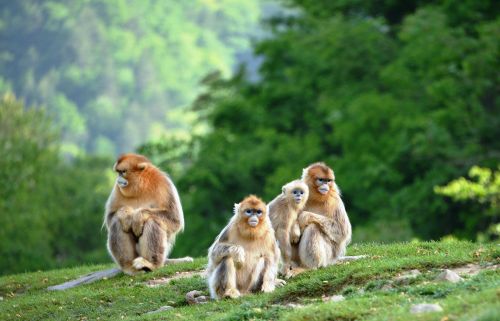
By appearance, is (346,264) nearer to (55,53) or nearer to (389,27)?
(389,27)

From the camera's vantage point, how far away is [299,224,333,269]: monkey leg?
A: 1664 centimetres

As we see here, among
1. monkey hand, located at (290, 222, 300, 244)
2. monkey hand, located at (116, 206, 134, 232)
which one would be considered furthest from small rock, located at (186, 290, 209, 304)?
monkey hand, located at (116, 206, 134, 232)

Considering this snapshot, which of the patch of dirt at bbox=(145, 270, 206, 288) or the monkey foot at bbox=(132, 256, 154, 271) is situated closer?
the patch of dirt at bbox=(145, 270, 206, 288)

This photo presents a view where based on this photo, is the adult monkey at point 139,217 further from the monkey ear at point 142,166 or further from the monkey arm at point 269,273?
the monkey arm at point 269,273

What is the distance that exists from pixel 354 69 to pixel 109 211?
3143cm

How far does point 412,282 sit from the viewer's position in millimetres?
14516

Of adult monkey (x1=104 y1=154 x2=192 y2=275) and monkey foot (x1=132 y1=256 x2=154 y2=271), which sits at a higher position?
adult monkey (x1=104 y1=154 x2=192 y2=275)

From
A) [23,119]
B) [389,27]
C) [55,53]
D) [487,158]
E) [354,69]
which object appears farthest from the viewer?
[55,53]

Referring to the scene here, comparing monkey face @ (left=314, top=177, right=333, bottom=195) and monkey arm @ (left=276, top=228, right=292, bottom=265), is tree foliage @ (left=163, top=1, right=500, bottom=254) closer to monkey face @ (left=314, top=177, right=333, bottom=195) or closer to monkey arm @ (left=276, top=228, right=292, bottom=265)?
monkey face @ (left=314, top=177, right=333, bottom=195)

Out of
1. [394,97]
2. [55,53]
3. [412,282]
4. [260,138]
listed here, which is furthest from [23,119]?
[55,53]

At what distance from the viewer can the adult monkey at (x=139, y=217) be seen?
19.5 meters

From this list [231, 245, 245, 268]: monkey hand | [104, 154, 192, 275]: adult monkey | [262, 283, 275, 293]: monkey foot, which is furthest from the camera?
[104, 154, 192, 275]: adult monkey

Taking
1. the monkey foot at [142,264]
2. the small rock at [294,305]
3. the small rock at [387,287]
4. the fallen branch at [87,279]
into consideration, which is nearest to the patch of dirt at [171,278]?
the monkey foot at [142,264]

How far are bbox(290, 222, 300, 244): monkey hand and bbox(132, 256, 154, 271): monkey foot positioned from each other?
375 cm
